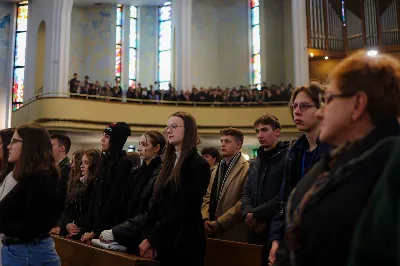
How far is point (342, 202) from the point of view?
3.73 ft

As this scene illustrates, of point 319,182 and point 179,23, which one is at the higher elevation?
point 179,23

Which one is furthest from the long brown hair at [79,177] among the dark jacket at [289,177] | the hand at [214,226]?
the dark jacket at [289,177]

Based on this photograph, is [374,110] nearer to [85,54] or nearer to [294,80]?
[294,80]

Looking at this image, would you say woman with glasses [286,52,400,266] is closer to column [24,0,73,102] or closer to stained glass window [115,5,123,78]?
column [24,0,73,102]

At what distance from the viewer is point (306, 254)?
117cm

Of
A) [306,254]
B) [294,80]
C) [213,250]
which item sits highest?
[294,80]

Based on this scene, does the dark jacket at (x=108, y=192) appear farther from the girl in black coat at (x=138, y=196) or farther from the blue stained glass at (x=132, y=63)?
the blue stained glass at (x=132, y=63)

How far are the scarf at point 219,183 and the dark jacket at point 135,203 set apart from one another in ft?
2.08

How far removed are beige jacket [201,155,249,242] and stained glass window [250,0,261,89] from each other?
12.0 m

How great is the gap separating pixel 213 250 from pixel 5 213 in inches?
49.5

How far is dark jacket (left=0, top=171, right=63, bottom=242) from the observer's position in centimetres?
231

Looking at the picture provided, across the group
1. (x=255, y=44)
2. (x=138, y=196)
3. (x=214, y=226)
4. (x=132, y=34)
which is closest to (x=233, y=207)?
(x=214, y=226)

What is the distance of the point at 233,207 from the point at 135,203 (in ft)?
2.44

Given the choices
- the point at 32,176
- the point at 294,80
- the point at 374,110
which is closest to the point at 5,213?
the point at 32,176
